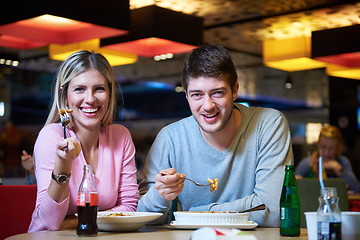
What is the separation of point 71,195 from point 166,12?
4.06 m

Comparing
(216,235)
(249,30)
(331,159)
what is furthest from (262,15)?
(216,235)

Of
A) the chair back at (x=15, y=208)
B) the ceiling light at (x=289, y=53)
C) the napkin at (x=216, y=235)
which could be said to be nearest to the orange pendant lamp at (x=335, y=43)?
the ceiling light at (x=289, y=53)

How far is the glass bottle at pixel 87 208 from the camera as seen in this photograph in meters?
1.83

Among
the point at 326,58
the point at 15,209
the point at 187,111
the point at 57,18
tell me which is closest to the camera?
the point at 15,209

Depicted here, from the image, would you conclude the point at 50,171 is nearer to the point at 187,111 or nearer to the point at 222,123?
the point at 222,123

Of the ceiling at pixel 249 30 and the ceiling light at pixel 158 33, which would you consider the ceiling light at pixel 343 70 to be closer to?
the ceiling at pixel 249 30

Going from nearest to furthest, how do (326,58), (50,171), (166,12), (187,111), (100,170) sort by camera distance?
(50,171), (100,170), (166,12), (326,58), (187,111)

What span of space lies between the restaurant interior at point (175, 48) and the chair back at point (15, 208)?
17.6 inches

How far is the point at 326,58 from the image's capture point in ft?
22.5

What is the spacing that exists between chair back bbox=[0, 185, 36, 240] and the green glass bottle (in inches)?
48.7

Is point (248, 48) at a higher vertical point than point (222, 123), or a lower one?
higher

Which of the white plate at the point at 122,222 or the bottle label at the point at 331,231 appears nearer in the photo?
the bottle label at the point at 331,231

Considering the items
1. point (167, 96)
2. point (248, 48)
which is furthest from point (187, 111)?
point (248, 48)

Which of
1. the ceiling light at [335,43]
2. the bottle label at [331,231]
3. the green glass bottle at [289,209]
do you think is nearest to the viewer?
the bottle label at [331,231]
